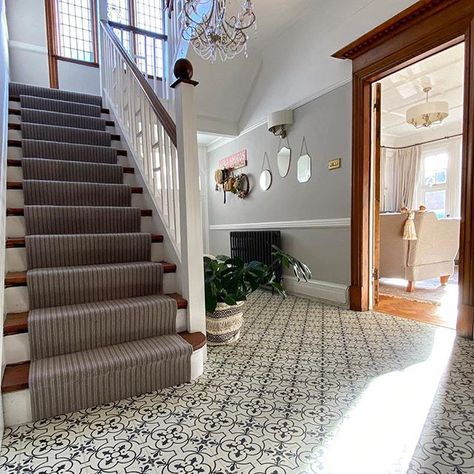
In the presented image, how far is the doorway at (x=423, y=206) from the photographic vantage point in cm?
295

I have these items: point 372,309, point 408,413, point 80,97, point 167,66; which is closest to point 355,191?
point 372,309

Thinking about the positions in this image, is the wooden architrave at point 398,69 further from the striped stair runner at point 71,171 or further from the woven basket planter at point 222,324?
the striped stair runner at point 71,171

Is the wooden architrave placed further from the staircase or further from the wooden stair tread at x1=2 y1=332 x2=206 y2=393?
the wooden stair tread at x1=2 y1=332 x2=206 y2=393

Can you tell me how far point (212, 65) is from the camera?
390 centimetres

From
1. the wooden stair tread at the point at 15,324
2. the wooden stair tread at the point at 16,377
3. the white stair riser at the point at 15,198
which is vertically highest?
the white stair riser at the point at 15,198

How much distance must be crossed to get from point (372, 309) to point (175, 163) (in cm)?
222

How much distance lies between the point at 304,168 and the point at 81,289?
2602 mm

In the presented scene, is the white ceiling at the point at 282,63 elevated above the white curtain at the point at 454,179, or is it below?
above

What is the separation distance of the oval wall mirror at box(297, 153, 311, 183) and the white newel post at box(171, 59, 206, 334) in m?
1.92

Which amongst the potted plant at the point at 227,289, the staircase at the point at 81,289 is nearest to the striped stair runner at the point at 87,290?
the staircase at the point at 81,289

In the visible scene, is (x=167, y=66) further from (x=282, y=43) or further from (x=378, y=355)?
(x=378, y=355)

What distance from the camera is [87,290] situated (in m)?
1.74

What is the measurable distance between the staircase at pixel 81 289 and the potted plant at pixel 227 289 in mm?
241

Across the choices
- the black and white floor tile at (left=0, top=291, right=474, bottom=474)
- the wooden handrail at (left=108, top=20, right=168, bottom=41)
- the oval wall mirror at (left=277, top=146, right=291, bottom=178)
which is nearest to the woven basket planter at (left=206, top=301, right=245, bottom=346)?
the black and white floor tile at (left=0, top=291, right=474, bottom=474)
